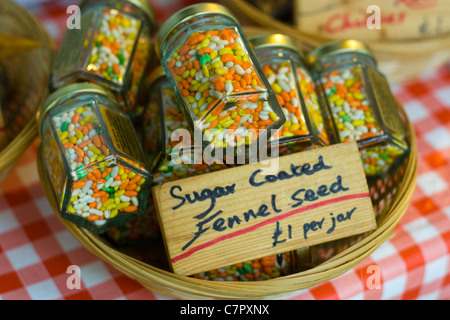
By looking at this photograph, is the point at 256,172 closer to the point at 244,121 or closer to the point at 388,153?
the point at 244,121

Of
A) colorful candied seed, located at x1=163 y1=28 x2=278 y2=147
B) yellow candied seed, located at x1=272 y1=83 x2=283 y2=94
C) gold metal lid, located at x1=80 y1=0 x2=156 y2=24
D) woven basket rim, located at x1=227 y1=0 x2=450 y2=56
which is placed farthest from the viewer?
woven basket rim, located at x1=227 y1=0 x2=450 y2=56

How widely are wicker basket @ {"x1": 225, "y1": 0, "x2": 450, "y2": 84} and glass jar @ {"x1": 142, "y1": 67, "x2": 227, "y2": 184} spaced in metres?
0.29

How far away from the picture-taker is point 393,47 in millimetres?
1156

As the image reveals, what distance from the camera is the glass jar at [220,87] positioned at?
2.54 ft

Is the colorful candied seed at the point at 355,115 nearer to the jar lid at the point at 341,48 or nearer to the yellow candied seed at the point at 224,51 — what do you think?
the jar lid at the point at 341,48

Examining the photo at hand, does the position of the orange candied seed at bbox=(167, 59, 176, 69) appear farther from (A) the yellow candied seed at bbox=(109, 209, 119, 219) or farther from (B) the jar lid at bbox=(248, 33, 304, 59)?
(A) the yellow candied seed at bbox=(109, 209, 119, 219)

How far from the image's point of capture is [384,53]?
1161mm

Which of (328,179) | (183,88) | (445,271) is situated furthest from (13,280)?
(445,271)

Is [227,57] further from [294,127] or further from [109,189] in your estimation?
[109,189]

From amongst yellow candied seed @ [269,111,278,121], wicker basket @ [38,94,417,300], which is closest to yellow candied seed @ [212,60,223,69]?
yellow candied seed @ [269,111,278,121]

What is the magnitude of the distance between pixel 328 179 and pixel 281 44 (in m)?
0.28

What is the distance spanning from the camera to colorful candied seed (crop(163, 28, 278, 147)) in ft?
2.53

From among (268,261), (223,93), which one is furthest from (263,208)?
(223,93)

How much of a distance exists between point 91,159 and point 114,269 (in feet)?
0.88
